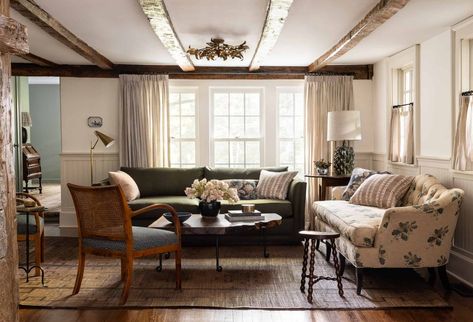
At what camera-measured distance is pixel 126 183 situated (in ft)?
20.2

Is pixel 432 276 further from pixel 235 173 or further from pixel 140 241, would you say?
pixel 235 173

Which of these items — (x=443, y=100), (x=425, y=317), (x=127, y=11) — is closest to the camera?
(x=425, y=317)

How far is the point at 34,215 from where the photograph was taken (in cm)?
484

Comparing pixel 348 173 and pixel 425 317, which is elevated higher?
pixel 348 173

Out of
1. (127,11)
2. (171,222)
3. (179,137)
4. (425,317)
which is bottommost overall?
(425,317)

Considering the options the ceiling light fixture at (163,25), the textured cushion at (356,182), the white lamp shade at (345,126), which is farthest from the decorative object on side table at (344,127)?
the ceiling light fixture at (163,25)

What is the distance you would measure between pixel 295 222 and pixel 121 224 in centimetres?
259

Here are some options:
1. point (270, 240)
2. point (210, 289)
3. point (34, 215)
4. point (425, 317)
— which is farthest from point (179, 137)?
point (425, 317)

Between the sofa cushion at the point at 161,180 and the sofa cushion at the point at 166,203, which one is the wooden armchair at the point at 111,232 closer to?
the sofa cushion at the point at 166,203

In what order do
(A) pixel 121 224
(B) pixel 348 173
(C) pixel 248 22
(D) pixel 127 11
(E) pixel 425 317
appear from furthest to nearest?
(B) pixel 348 173 → (C) pixel 248 22 → (D) pixel 127 11 → (A) pixel 121 224 → (E) pixel 425 317

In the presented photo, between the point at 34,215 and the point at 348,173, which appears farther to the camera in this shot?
the point at 348,173

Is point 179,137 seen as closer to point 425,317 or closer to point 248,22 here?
point 248,22

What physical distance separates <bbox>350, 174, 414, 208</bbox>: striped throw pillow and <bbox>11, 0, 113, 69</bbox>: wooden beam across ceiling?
3263mm

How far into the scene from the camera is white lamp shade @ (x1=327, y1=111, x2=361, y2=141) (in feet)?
20.9
